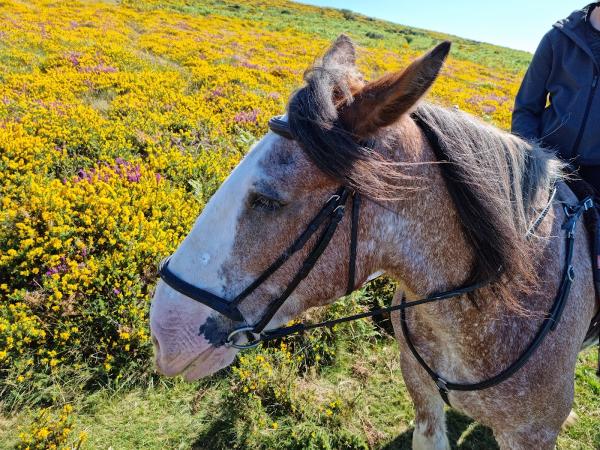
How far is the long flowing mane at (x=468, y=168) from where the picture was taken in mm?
1385

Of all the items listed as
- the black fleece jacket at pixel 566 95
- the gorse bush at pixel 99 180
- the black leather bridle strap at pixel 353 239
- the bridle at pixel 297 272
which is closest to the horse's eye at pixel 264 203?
Answer: the bridle at pixel 297 272

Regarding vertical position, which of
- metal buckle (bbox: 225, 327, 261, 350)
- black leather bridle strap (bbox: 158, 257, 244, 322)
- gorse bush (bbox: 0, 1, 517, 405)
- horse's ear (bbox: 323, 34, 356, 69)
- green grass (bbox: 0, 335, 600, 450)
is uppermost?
horse's ear (bbox: 323, 34, 356, 69)

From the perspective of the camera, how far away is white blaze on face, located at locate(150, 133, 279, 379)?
1452 millimetres

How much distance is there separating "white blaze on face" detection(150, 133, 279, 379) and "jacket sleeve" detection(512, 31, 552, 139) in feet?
7.56

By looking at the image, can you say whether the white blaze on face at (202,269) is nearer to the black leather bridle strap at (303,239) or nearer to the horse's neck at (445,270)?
the black leather bridle strap at (303,239)

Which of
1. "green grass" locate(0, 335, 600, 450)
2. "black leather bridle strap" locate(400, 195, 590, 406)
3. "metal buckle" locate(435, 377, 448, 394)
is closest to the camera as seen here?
"black leather bridle strap" locate(400, 195, 590, 406)

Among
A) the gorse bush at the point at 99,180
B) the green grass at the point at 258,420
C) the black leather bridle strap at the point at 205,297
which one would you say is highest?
the black leather bridle strap at the point at 205,297

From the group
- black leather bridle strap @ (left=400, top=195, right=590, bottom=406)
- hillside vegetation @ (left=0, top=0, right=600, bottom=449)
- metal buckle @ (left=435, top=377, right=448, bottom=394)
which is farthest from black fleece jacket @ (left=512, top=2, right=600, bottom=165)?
metal buckle @ (left=435, top=377, right=448, bottom=394)

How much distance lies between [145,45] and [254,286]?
1889cm

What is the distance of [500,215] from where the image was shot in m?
1.60

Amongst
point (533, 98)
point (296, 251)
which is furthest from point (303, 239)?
point (533, 98)

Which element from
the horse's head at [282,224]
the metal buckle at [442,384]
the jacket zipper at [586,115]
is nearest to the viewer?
the horse's head at [282,224]

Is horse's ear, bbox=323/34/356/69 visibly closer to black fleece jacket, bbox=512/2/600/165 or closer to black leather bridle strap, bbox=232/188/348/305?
black leather bridle strap, bbox=232/188/348/305

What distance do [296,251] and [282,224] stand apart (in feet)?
0.39
